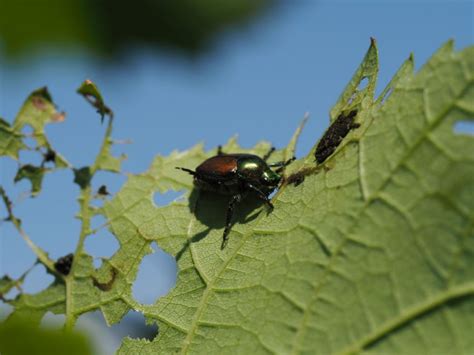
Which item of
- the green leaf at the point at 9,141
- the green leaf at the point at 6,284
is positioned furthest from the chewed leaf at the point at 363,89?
the green leaf at the point at 6,284

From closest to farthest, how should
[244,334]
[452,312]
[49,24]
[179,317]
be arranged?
[452,312] → [244,334] → [179,317] → [49,24]

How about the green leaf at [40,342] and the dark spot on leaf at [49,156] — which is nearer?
the green leaf at [40,342]

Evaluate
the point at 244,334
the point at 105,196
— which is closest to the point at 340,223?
the point at 244,334

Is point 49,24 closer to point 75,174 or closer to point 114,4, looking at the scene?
point 114,4

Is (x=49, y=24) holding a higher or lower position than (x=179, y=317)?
higher

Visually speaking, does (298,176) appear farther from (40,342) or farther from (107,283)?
(40,342)

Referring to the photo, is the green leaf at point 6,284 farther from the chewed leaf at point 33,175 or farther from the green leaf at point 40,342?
the green leaf at point 40,342

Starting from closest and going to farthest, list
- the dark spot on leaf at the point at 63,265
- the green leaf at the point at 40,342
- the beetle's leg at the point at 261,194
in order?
the green leaf at the point at 40,342 → the beetle's leg at the point at 261,194 → the dark spot on leaf at the point at 63,265
